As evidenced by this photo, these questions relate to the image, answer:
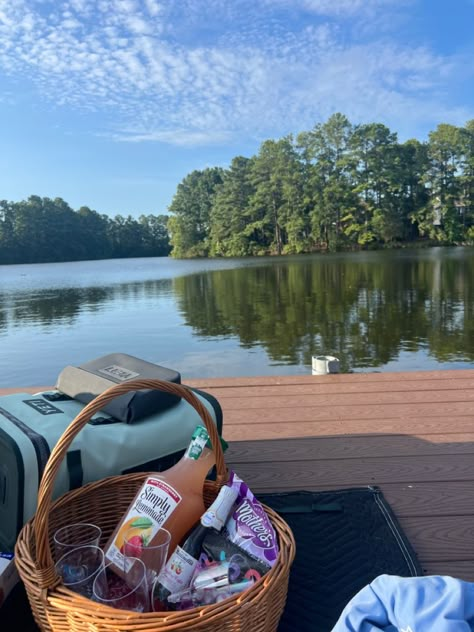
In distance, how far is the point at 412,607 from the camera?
65 cm

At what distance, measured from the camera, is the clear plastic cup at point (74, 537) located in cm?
88

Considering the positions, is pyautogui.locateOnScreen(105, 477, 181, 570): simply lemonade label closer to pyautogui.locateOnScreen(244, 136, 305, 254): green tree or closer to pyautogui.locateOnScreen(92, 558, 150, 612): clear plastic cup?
pyautogui.locateOnScreen(92, 558, 150, 612): clear plastic cup

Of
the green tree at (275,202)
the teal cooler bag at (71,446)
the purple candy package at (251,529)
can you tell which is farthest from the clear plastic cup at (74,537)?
the green tree at (275,202)

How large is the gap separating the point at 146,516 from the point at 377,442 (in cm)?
115

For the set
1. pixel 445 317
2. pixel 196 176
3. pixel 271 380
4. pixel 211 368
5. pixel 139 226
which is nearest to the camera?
pixel 271 380

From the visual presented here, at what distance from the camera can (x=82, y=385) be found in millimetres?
1393

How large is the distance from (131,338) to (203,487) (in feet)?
25.4

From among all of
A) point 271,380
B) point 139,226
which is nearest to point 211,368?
point 271,380

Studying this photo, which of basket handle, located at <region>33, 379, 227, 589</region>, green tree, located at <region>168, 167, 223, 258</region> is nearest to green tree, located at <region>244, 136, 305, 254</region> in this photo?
green tree, located at <region>168, 167, 223, 258</region>

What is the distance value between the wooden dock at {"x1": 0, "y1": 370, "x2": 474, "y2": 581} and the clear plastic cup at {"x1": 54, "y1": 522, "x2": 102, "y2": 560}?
0.63m

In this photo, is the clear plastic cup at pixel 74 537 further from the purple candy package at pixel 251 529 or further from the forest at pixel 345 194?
the forest at pixel 345 194

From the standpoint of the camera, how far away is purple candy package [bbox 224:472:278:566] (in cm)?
86

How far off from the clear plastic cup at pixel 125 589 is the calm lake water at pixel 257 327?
5.13 meters

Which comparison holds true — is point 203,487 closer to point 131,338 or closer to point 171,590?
point 171,590
